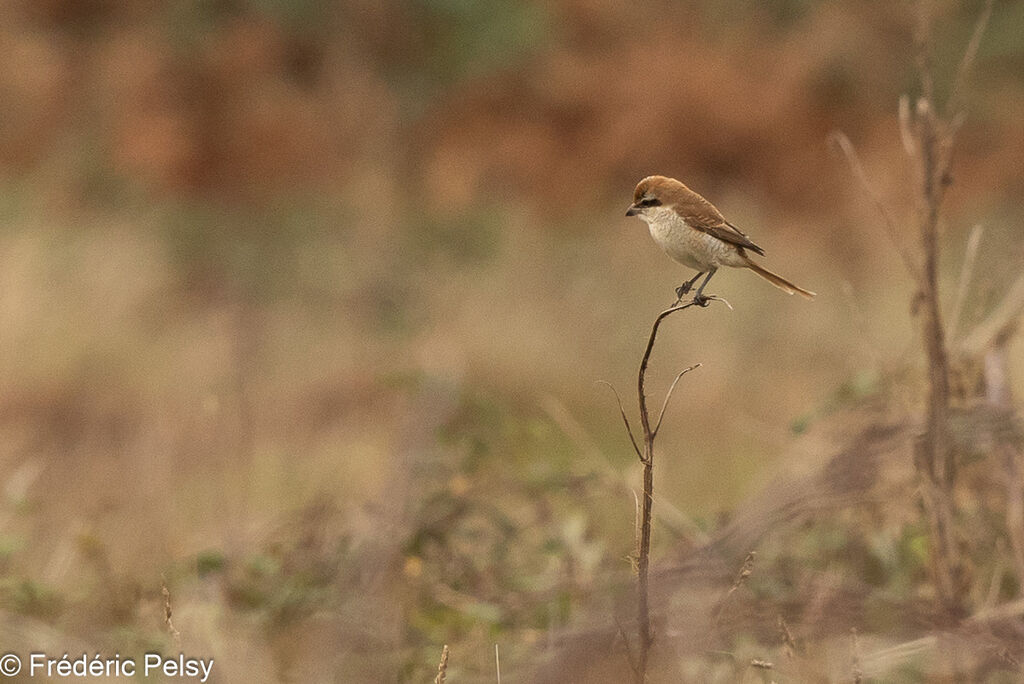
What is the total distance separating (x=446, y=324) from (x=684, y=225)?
6.69 metres

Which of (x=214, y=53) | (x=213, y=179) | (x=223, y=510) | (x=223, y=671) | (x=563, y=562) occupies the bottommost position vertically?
(x=223, y=671)

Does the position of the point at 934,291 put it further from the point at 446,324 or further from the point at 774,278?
the point at 446,324

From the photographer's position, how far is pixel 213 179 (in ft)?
46.7

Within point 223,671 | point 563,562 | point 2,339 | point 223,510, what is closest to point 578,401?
point 2,339

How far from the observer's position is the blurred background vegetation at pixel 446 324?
2533mm

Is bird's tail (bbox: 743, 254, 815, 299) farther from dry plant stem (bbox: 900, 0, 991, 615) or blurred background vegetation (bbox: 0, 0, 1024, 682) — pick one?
dry plant stem (bbox: 900, 0, 991, 615)

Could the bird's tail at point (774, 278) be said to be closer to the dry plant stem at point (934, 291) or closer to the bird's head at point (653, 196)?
the bird's head at point (653, 196)

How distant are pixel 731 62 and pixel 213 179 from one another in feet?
18.2

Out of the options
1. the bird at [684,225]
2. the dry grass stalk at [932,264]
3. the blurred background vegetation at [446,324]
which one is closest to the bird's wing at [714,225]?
the bird at [684,225]

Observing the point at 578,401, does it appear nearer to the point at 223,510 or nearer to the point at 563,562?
the point at 223,510

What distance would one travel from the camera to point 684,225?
145cm

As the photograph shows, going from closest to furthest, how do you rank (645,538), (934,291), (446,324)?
1. (645,538)
2. (934,291)
3. (446,324)

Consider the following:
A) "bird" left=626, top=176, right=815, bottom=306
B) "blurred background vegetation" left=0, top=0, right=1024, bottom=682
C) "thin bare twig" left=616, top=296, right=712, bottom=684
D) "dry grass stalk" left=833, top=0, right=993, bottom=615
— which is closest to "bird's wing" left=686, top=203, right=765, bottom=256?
"bird" left=626, top=176, right=815, bottom=306

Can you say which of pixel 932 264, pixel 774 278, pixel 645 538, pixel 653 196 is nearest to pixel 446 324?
pixel 932 264
